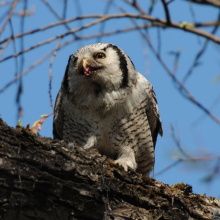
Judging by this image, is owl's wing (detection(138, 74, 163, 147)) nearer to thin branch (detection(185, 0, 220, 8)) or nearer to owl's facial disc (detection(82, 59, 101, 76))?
owl's facial disc (detection(82, 59, 101, 76))

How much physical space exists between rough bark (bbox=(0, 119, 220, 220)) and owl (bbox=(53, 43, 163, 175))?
103 cm

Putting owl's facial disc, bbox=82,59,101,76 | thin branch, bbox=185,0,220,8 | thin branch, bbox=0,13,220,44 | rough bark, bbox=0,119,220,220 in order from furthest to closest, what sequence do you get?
owl's facial disc, bbox=82,59,101,76
rough bark, bbox=0,119,220,220
thin branch, bbox=0,13,220,44
thin branch, bbox=185,0,220,8

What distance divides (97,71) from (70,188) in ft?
5.97

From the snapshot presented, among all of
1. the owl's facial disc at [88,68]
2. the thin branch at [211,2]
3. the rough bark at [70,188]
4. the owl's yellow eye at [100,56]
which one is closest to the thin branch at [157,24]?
the thin branch at [211,2]

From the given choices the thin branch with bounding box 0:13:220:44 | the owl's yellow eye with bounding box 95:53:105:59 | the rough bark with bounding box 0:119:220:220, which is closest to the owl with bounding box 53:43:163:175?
the owl's yellow eye with bounding box 95:53:105:59

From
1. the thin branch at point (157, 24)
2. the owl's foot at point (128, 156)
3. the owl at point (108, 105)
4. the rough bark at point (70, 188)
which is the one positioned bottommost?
the rough bark at point (70, 188)

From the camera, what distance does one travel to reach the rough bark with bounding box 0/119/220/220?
2.51 metres

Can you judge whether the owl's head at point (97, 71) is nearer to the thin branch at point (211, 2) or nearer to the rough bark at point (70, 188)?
the rough bark at point (70, 188)

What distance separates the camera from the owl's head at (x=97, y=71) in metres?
4.12

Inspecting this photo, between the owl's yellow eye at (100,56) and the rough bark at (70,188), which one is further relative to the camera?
the owl's yellow eye at (100,56)

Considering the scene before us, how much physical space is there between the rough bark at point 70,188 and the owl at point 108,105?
3.37 ft

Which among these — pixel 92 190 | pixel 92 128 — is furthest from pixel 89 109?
pixel 92 190

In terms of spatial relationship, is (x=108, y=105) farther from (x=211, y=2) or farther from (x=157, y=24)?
(x=211, y=2)

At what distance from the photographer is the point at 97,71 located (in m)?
4.13
